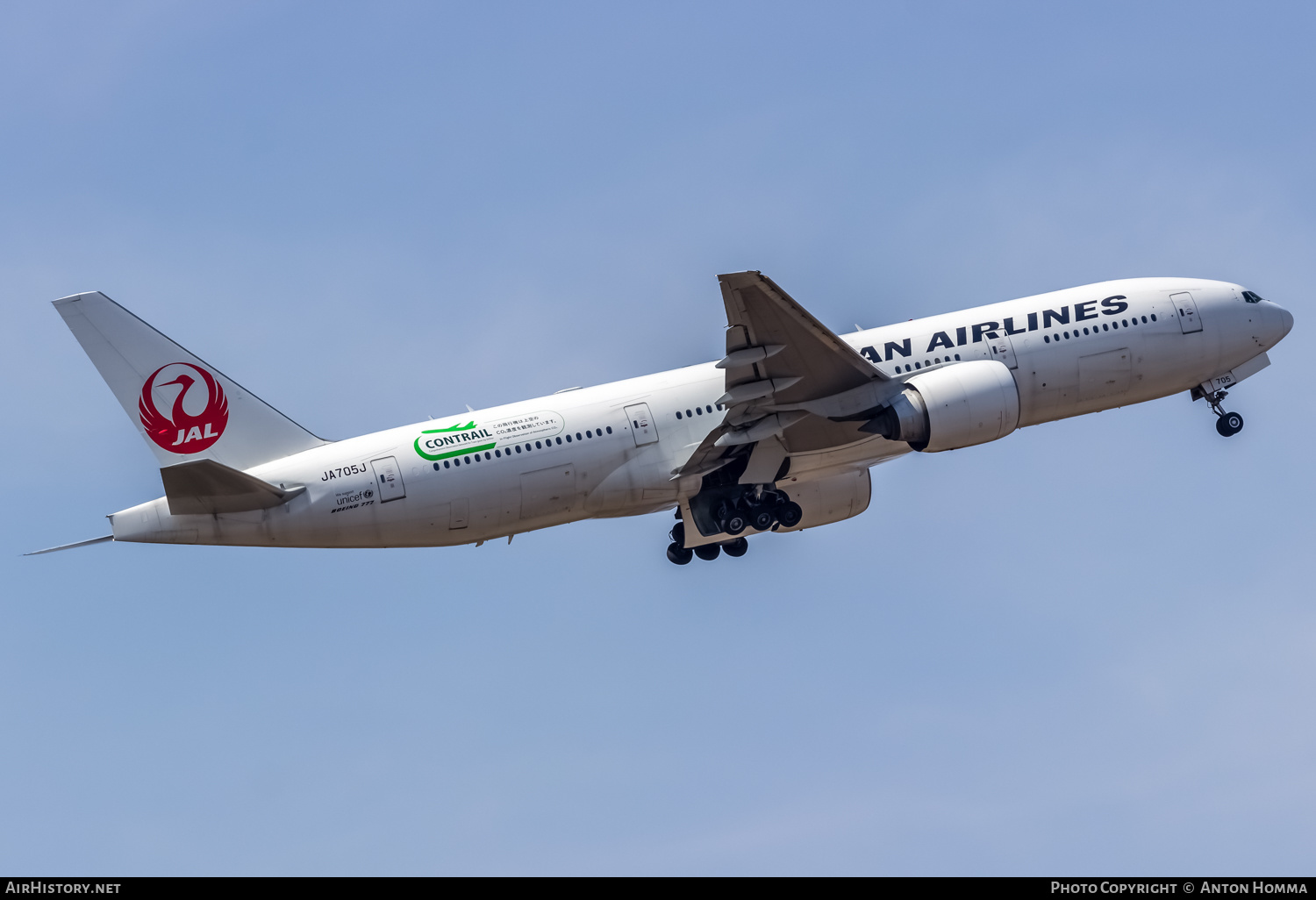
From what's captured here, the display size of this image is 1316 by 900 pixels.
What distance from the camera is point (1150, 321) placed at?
1607 inches

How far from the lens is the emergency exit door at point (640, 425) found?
37844 mm

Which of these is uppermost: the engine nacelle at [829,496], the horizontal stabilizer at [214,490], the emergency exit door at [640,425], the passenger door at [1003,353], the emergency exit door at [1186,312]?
the emergency exit door at [1186,312]

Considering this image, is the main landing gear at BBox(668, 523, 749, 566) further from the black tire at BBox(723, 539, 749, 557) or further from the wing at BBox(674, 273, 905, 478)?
the wing at BBox(674, 273, 905, 478)

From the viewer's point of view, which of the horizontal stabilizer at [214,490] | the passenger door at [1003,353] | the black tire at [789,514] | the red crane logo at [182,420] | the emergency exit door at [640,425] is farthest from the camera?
the black tire at [789,514]

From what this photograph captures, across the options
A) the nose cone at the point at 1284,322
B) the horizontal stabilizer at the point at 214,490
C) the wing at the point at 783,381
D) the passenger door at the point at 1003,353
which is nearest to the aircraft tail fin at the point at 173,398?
the horizontal stabilizer at the point at 214,490

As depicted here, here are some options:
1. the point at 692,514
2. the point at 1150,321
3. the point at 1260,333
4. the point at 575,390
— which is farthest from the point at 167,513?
the point at 1260,333

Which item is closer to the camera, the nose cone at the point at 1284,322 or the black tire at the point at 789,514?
the black tire at the point at 789,514

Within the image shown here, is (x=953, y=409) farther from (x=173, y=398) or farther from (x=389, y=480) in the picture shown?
(x=173, y=398)

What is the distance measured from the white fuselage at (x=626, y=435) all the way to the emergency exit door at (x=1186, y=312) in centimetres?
13

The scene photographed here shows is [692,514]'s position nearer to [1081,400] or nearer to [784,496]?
[784,496]

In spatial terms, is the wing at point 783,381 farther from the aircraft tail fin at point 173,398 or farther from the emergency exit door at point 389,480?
the aircraft tail fin at point 173,398

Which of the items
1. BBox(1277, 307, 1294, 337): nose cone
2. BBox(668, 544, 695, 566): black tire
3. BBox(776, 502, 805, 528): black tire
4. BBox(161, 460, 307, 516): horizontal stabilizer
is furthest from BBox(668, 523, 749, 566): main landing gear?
BBox(1277, 307, 1294, 337): nose cone
